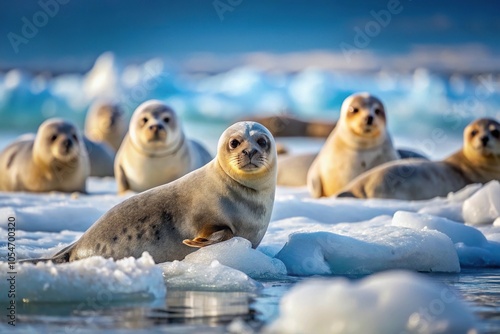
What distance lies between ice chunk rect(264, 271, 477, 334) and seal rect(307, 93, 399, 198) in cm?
658

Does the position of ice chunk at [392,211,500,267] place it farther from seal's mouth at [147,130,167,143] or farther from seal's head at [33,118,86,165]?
seal's head at [33,118,86,165]

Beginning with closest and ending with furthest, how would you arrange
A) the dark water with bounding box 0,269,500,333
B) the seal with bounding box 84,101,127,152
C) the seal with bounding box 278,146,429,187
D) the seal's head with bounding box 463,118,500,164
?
the dark water with bounding box 0,269,500,333
the seal's head with bounding box 463,118,500,164
the seal with bounding box 278,146,429,187
the seal with bounding box 84,101,127,152

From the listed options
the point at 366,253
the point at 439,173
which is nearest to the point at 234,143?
the point at 366,253

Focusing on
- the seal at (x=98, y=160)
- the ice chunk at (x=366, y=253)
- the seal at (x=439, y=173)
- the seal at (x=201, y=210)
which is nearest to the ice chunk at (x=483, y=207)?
the seal at (x=439, y=173)

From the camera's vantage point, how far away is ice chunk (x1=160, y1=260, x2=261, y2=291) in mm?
4535

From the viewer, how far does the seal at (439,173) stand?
895cm

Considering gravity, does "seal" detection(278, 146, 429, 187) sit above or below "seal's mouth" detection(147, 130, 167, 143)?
below

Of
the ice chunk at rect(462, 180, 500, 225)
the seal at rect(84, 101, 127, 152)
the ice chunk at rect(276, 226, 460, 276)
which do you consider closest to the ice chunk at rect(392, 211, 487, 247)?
the ice chunk at rect(276, 226, 460, 276)

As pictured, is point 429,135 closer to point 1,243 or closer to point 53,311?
point 1,243

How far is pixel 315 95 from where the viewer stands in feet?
89.7

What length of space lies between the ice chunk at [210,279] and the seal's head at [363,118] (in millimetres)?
5221

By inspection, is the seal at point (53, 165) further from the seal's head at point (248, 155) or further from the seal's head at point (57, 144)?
the seal's head at point (248, 155)

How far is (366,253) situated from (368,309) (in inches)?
88.6

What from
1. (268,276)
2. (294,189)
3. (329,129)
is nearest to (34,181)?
(294,189)
